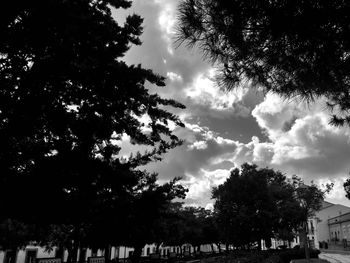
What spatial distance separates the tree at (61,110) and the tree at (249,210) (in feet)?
99.4

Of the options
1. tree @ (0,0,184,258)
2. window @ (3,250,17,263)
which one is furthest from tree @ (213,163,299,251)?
tree @ (0,0,184,258)

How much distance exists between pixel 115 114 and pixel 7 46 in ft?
3.74

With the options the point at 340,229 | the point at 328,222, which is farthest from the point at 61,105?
the point at 328,222

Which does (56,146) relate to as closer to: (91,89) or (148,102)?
(91,89)

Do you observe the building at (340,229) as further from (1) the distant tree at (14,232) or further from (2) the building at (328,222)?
(1) the distant tree at (14,232)

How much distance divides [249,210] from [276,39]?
29239 mm

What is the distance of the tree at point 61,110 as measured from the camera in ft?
8.36

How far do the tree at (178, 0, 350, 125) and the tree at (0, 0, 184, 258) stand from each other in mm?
2359

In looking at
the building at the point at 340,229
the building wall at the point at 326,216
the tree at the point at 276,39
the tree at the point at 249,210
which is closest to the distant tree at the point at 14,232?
the tree at the point at 276,39

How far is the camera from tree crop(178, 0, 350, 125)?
487cm

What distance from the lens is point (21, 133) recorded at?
8.52ft

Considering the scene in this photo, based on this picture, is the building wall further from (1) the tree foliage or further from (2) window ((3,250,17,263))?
(1) the tree foliage

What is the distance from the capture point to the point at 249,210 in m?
32.3

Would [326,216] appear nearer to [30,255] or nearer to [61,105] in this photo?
[30,255]
